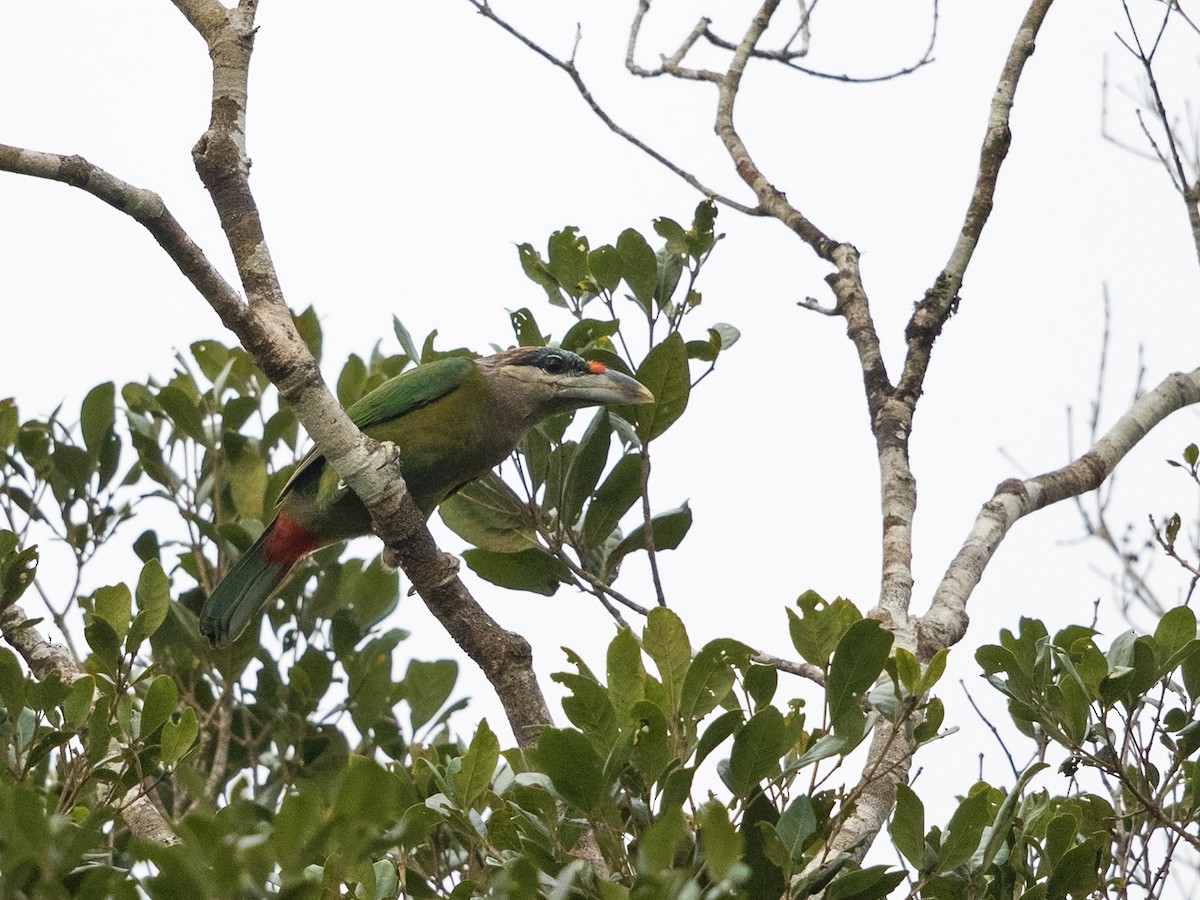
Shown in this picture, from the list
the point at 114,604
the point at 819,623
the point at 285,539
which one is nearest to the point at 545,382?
the point at 285,539

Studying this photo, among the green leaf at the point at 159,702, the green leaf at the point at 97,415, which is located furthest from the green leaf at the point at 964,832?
the green leaf at the point at 97,415

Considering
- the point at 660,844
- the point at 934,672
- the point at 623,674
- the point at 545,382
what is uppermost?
the point at 545,382

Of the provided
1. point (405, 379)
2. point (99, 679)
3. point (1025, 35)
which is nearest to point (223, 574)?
point (405, 379)

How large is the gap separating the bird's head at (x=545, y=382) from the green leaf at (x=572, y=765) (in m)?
2.18

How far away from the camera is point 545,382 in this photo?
4.45m

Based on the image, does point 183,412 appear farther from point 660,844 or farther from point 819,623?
point 660,844

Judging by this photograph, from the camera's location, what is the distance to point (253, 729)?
4.62 meters

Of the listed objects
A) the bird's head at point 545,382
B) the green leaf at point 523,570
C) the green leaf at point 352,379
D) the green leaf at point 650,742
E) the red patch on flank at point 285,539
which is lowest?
the green leaf at point 650,742

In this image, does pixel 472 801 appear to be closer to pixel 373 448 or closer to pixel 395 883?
pixel 395 883

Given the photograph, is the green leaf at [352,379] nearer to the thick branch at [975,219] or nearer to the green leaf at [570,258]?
the green leaf at [570,258]

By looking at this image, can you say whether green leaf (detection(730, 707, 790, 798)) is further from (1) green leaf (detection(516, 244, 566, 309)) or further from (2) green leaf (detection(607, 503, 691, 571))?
(1) green leaf (detection(516, 244, 566, 309))

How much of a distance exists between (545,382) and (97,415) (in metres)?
1.49

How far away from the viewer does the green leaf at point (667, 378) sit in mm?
3381

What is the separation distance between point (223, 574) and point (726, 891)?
11.0 feet
